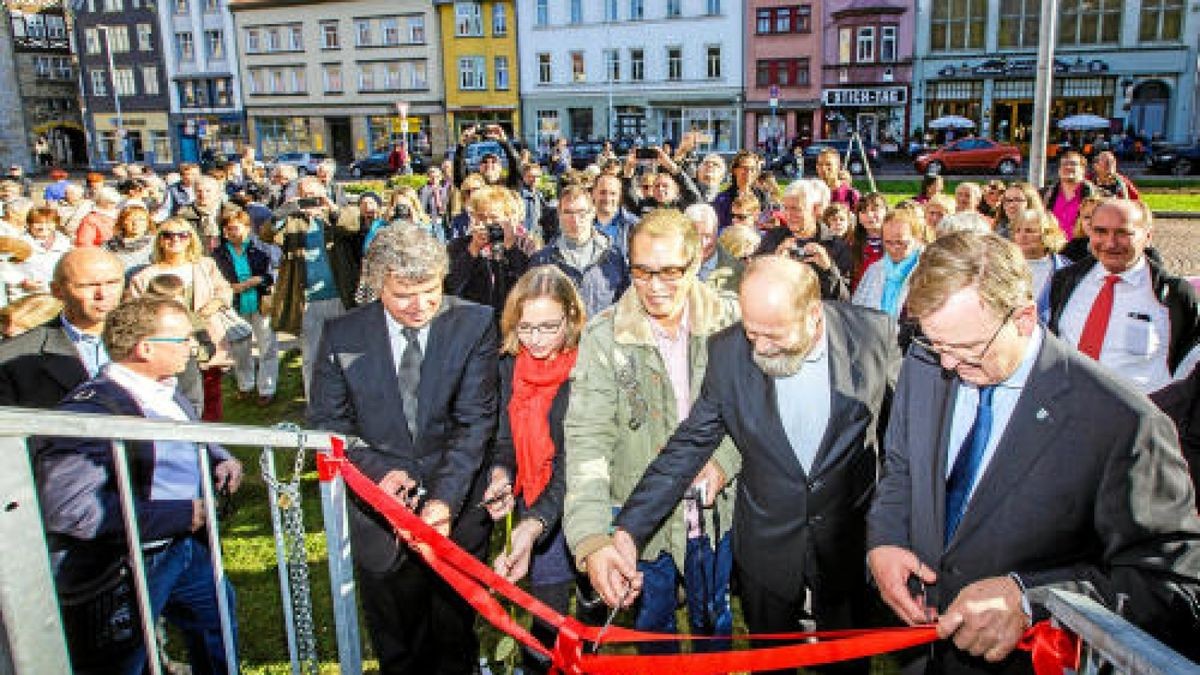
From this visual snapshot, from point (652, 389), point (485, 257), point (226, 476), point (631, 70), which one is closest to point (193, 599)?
point (226, 476)

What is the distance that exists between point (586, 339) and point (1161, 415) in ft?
6.34

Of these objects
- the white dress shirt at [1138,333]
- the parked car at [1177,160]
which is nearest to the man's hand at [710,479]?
the white dress shirt at [1138,333]

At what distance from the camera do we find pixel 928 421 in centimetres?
259

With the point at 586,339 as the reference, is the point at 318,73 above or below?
above

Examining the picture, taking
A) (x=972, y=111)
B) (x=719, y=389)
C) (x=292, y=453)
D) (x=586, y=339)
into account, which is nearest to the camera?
(x=719, y=389)

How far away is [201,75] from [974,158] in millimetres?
48595

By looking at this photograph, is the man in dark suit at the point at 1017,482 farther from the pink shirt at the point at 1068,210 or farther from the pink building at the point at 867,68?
the pink building at the point at 867,68

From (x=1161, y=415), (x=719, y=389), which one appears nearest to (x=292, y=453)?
(x=719, y=389)

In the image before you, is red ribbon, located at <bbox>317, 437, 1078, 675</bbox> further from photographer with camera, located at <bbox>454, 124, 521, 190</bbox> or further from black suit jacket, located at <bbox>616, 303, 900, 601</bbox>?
photographer with camera, located at <bbox>454, 124, 521, 190</bbox>

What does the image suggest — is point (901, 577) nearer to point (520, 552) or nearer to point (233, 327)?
point (520, 552)

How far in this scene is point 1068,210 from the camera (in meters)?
8.35

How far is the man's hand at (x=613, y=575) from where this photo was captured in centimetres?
272

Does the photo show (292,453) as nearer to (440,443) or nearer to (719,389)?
(440,443)

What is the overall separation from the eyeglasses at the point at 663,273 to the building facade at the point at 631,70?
→ 4109 centimetres
